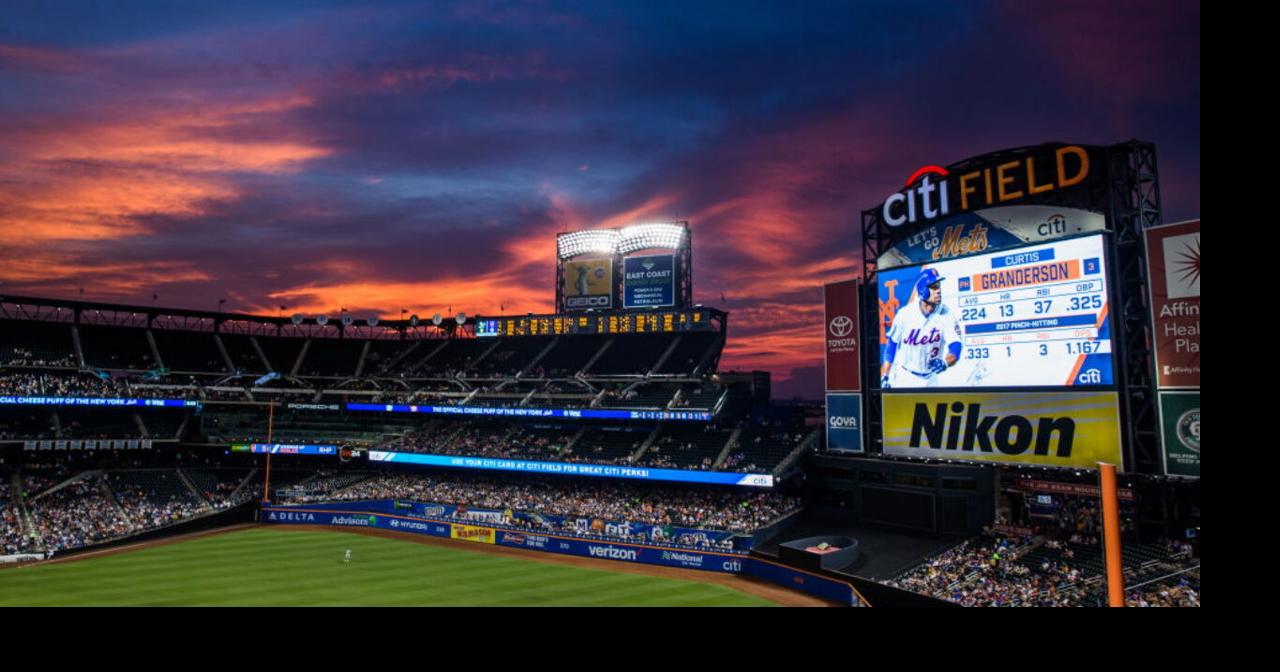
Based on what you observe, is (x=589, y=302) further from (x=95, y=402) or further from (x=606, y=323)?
(x=95, y=402)

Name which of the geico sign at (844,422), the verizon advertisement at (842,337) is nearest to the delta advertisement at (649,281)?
the verizon advertisement at (842,337)

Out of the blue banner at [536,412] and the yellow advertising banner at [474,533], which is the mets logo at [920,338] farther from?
the yellow advertising banner at [474,533]

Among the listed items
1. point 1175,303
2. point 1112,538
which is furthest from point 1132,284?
point 1112,538

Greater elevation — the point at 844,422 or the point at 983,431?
the point at 844,422

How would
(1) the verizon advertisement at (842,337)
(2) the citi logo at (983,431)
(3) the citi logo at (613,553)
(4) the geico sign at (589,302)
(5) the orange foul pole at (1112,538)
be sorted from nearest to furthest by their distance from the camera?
(5) the orange foul pole at (1112,538) < (2) the citi logo at (983,431) < (1) the verizon advertisement at (842,337) < (3) the citi logo at (613,553) < (4) the geico sign at (589,302)

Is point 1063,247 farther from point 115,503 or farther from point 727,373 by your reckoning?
point 115,503

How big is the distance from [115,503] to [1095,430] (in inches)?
2081

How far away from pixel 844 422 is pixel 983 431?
22.7 feet

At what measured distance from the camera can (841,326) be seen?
3494 cm

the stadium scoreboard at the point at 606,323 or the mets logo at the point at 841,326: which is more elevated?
the stadium scoreboard at the point at 606,323

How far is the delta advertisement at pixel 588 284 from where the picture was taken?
5391 cm

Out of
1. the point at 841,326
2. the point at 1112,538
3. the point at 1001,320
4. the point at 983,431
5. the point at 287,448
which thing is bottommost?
the point at 287,448

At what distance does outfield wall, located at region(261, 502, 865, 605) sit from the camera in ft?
95.7

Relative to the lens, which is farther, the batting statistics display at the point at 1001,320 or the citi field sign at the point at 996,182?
the citi field sign at the point at 996,182
